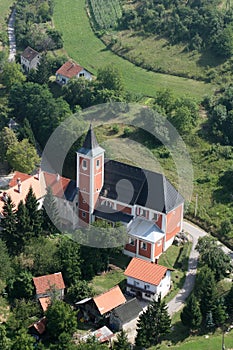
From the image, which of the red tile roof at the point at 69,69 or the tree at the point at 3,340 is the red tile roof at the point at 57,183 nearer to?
the tree at the point at 3,340

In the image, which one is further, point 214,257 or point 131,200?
point 131,200

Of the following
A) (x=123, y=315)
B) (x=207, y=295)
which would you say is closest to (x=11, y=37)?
(x=123, y=315)

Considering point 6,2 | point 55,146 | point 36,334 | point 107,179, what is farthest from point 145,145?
point 6,2

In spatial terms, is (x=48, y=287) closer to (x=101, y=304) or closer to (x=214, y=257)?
(x=101, y=304)

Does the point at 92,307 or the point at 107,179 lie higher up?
the point at 107,179

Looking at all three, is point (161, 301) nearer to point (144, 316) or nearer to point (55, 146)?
point (144, 316)

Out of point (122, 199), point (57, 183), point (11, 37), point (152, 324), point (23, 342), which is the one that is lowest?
point (152, 324)

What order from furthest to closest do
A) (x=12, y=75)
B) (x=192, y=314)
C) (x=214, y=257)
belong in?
(x=12, y=75) < (x=214, y=257) < (x=192, y=314)
